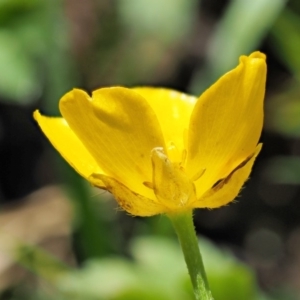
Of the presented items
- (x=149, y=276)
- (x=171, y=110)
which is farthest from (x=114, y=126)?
(x=149, y=276)

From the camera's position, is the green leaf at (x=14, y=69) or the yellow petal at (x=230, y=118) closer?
the yellow petal at (x=230, y=118)

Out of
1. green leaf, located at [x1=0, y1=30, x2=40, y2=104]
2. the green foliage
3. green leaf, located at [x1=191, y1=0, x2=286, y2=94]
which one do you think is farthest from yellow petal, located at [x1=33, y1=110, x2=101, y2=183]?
green leaf, located at [x1=191, y1=0, x2=286, y2=94]

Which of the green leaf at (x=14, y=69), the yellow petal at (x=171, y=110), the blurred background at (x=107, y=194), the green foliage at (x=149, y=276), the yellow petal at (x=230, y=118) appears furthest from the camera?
the green leaf at (x=14, y=69)

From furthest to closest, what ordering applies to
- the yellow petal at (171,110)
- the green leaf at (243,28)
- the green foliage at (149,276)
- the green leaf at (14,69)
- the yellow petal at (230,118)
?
the green leaf at (243,28), the green leaf at (14,69), the green foliage at (149,276), the yellow petal at (171,110), the yellow petal at (230,118)

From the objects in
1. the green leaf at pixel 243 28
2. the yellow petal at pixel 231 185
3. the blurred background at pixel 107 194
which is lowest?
the blurred background at pixel 107 194

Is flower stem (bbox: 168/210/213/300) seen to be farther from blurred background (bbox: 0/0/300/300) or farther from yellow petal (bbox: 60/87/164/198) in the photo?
blurred background (bbox: 0/0/300/300)

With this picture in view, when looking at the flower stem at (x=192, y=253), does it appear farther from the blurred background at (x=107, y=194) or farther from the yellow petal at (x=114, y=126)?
the blurred background at (x=107, y=194)

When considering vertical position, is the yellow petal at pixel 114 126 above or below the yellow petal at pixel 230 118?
below

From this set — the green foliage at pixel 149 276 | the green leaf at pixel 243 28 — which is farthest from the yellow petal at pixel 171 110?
the green leaf at pixel 243 28
